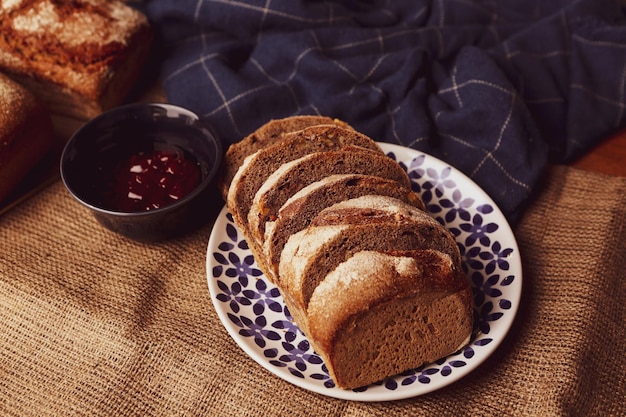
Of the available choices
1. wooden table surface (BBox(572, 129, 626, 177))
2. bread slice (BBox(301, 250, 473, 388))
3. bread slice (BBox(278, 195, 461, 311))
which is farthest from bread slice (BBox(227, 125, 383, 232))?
wooden table surface (BBox(572, 129, 626, 177))

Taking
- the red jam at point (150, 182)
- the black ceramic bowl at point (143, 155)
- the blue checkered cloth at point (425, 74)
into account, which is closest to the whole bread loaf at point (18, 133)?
the black ceramic bowl at point (143, 155)

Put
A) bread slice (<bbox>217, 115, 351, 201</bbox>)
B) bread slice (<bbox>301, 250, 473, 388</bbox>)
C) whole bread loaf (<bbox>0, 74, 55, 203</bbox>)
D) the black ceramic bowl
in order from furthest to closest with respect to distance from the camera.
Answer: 1. whole bread loaf (<bbox>0, 74, 55, 203</bbox>)
2. bread slice (<bbox>217, 115, 351, 201</bbox>)
3. the black ceramic bowl
4. bread slice (<bbox>301, 250, 473, 388</bbox>)

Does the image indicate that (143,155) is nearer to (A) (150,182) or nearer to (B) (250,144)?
(A) (150,182)

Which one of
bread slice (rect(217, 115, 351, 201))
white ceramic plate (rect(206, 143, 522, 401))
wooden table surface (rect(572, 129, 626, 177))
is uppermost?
bread slice (rect(217, 115, 351, 201))

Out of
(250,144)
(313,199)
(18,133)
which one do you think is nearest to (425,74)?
(250,144)

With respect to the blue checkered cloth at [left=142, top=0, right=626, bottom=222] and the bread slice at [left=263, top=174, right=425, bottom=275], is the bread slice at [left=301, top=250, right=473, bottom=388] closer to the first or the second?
the bread slice at [left=263, top=174, right=425, bottom=275]

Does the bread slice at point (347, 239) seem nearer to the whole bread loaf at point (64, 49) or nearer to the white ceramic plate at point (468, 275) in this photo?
the white ceramic plate at point (468, 275)
